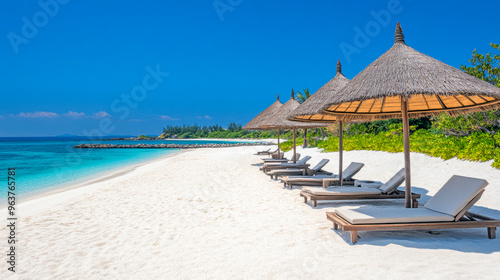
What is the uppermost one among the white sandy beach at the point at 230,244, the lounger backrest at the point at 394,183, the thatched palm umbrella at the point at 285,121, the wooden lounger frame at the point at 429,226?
the thatched palm umbrella at the point at 285,121

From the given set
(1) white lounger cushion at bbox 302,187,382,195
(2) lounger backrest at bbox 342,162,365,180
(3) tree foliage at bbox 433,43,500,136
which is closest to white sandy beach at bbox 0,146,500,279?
(1) white lounger cushion at bbox 302,187,382,195

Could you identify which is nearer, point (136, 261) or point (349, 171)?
point (136, 261)

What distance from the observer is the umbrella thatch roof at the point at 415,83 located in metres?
3.83

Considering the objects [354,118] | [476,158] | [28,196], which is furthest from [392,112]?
[28,196]

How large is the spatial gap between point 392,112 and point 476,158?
10.9 feet

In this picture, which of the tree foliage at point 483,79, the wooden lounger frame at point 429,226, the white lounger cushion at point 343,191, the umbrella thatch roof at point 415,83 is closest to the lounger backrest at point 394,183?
the white lounger cushion at point 343,191

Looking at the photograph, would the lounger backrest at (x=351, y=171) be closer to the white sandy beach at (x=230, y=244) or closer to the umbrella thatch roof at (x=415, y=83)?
the white sandy beach at (x=230, y=244)

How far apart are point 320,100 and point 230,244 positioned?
3.86 metres

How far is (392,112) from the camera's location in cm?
647

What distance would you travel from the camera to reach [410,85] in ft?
12.9

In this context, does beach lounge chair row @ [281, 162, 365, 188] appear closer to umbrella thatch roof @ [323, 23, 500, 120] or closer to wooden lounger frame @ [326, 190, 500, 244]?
umbrella thatch roof @ [323, 23, 500, 120]

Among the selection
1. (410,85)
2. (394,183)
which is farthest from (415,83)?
(394,183)

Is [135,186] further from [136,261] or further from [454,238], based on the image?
[454,238]

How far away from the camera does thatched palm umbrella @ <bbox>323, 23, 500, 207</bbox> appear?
151 inches
